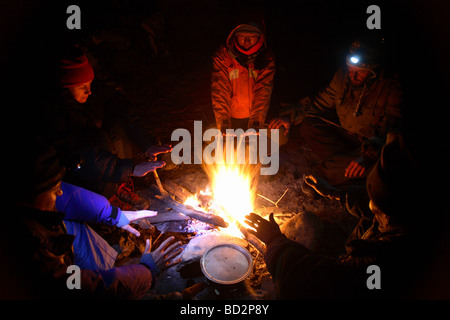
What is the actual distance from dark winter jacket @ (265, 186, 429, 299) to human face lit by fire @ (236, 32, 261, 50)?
4297 mm

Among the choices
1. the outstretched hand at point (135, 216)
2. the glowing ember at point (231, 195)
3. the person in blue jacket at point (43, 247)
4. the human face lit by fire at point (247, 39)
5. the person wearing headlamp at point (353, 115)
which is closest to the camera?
the person in blue jacket at point (43, 247)

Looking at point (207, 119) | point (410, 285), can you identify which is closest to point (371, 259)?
point (410, 285)

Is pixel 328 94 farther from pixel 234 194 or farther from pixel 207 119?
pixel 207 119

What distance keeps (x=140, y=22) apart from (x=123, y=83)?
11.3ft

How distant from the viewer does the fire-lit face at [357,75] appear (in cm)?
430

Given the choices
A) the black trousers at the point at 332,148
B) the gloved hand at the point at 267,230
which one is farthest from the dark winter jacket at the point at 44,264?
the black trousers at the point at 332,148

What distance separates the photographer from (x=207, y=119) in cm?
720

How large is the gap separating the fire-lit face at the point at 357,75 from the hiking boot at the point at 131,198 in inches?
185

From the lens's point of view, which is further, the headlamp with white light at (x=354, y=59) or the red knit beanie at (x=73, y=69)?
the headlamp with white light at (x=354, y=59)

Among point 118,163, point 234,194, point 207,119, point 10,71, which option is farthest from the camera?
point 207,119

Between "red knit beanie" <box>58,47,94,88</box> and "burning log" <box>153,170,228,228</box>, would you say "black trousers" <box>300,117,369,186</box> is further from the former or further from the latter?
"red knit beanie" <box>58,47,94,88</box>

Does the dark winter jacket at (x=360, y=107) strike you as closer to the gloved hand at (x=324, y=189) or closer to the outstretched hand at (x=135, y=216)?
the gloved hand at (x=324, y=189)

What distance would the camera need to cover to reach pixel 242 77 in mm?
5551

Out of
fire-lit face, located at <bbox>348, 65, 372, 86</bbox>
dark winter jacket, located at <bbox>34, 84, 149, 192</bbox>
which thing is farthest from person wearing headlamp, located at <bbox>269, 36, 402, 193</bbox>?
dark winter jacket, located at <bbox>34, 84, 149, 192</bbox>
